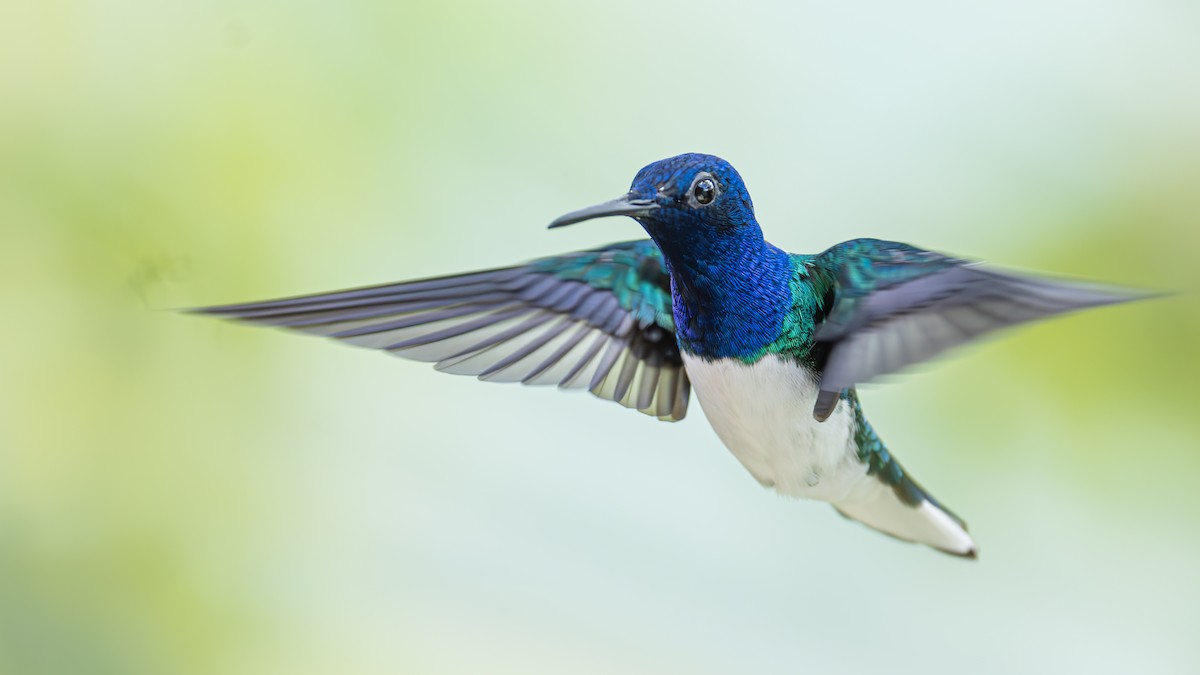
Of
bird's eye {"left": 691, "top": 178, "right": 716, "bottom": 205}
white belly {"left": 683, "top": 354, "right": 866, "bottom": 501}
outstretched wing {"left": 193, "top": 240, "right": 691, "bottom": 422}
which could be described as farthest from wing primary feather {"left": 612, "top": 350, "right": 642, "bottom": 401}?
bird's eye {"left": 691, "top": 178, "right": 716, "bottom": 205}

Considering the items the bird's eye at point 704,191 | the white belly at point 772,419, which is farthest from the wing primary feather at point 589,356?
the bird's eye at point 704,191

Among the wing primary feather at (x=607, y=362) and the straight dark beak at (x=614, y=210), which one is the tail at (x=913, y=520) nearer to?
the wing primary feather at (x=607, y=362)

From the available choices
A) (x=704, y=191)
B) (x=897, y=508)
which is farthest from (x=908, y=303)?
(x=897, y=508)

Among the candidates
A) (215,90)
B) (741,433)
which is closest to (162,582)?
(215,90)

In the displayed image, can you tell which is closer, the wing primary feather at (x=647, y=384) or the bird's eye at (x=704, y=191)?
the bird's eye at (x=704, y=191)

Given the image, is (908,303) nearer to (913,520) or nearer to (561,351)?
(561,351)

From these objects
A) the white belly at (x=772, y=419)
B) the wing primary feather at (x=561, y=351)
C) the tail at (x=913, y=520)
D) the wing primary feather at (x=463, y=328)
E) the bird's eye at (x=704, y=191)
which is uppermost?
the bird's eye at (x=704, y=191)
